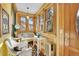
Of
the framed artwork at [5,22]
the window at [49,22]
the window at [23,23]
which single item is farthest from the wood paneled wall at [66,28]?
the framed artwork at [5,22]

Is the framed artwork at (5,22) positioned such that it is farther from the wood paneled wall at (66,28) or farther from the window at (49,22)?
the wood paneled wall at (66,28)

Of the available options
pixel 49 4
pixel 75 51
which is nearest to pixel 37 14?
pixel 49 4

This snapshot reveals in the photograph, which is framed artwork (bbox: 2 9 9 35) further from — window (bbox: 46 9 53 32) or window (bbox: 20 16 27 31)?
window (bbox: 46 9 53 32)

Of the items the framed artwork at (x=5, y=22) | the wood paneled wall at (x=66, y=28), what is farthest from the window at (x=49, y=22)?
the framed artwork at (x=5, y=22)

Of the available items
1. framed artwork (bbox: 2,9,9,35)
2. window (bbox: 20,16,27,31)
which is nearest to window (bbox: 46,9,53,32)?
window (bbox: 20,16,27,31)

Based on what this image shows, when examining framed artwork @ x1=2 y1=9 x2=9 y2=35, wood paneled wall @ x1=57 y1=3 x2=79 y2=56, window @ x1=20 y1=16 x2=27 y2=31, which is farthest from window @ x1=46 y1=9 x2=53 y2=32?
framed artwork @ x1=2 y1=9 x2=9 y2=35

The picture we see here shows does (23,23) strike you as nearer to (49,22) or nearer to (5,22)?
(5,22)

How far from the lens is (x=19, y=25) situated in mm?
1916

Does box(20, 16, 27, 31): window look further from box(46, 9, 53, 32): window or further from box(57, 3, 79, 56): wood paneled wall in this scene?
box(57, 3, 79, 56): wood paneled wall

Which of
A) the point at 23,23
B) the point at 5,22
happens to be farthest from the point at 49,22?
the point at 5,22

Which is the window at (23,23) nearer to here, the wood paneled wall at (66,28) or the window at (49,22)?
the window at (49,22)

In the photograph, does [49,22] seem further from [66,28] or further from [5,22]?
[5,22]

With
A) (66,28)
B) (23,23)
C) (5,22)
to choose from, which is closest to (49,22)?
(66,28)

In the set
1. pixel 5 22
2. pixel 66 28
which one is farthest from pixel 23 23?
pixel 66 28
